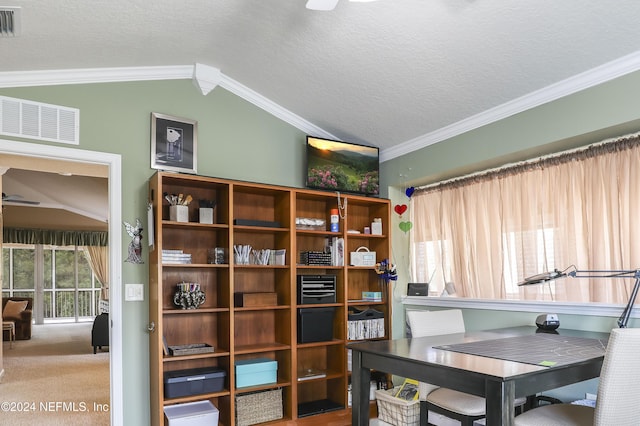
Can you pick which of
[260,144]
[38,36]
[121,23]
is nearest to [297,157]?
[260,144]

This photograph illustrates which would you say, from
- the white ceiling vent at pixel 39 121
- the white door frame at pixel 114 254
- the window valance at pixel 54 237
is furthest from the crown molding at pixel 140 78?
the window valance at pixel 54 237

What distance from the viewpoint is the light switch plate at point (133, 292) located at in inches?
138

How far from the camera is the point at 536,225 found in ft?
12.2

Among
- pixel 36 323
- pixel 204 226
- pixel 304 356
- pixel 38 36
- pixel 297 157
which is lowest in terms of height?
pixel 36 323

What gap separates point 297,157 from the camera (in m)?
4.41

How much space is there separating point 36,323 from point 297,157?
9977 millimetres

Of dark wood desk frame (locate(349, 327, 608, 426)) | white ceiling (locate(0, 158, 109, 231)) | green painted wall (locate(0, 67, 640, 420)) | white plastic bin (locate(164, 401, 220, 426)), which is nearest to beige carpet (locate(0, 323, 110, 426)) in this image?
white plastic bin (locate(164, 401, 220, 426))

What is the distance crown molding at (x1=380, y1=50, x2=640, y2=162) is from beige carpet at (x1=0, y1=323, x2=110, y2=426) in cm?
379

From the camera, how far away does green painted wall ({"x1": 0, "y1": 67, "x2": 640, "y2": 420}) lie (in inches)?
122

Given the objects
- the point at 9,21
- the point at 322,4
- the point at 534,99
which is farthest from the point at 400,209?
the point at 9,21

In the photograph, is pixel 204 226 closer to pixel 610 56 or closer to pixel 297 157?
pixel 297 157

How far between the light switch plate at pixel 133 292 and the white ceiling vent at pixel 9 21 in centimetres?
181

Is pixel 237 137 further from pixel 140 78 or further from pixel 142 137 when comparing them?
pixel 140 78

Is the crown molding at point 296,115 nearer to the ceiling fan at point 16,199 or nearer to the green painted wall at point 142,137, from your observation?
the green painted wall at point 142,137
